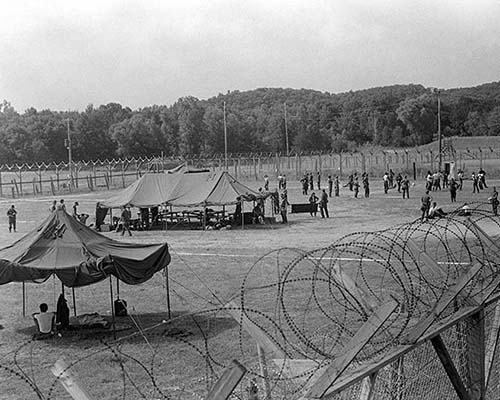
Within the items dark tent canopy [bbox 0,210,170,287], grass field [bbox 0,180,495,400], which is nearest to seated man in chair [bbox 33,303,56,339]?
grass field [bbox 0,180,495,400]

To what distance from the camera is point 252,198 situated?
32438 mm

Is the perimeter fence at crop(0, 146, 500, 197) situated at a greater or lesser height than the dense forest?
lesser

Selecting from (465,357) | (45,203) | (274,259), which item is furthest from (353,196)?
(465,357)

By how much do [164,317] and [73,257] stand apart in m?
2.41

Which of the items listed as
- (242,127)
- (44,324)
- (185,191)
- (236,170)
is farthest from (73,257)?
(242,127)

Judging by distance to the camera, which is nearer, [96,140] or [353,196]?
[353,196]

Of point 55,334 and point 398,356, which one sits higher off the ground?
point 398,356

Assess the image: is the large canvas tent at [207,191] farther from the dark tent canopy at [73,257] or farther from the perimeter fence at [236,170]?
the perimeter fence at [236,170]

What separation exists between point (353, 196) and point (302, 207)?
1260 cm

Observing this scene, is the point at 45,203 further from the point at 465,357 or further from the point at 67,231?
the point at 465,357

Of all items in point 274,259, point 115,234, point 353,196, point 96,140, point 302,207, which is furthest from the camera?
point 96,140

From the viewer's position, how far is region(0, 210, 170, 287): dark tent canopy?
13.6 metres

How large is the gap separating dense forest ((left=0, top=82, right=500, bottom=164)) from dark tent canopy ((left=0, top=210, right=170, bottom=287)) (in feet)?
294

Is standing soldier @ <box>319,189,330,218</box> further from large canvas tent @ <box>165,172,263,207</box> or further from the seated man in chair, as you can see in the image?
the seated man in chair
